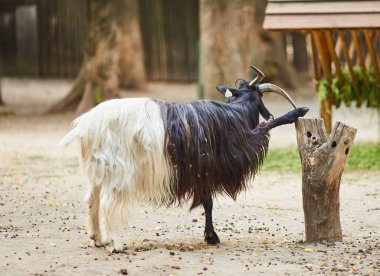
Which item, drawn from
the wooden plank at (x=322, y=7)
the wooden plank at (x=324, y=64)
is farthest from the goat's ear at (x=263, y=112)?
the wooden plank at (x=324, y=64)

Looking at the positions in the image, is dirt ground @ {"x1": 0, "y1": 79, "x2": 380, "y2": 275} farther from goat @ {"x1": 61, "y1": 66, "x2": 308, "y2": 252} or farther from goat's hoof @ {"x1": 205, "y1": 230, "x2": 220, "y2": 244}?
goat @ {"x1": 61, "y1": 66, "x2": 308, "y2": 252}

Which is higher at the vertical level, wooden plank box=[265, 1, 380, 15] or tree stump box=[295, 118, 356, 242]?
wooden plank box=[265, 1, 380, 15]

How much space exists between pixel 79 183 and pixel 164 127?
419 centimetres

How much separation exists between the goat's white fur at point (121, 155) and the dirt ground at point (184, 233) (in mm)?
399

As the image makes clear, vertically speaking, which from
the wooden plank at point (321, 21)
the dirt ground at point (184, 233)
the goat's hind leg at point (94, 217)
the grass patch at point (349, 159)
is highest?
the wooden plank at point (321, 21)

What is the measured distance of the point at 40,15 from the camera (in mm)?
28469

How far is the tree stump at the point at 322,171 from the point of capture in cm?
759

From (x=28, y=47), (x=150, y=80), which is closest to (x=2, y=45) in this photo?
(x=28, y=47)

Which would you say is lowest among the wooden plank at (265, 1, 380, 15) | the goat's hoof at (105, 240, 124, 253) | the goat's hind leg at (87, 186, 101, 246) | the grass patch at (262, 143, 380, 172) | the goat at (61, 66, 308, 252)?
the grass patch at (262, 143, 380, 172)

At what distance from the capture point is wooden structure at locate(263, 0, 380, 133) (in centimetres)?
1262

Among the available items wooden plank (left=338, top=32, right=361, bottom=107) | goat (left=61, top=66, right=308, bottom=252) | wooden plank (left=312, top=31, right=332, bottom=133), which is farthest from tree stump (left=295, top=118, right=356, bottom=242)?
wooden plank (left=312, top=31, right=332, bottom=133)

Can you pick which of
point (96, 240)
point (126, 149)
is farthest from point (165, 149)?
point (96, 240)

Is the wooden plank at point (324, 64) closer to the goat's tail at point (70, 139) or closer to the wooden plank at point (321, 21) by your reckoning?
the wooden plank at point (321, 21)

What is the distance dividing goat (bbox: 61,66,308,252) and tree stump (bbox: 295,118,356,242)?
0.28 meters
